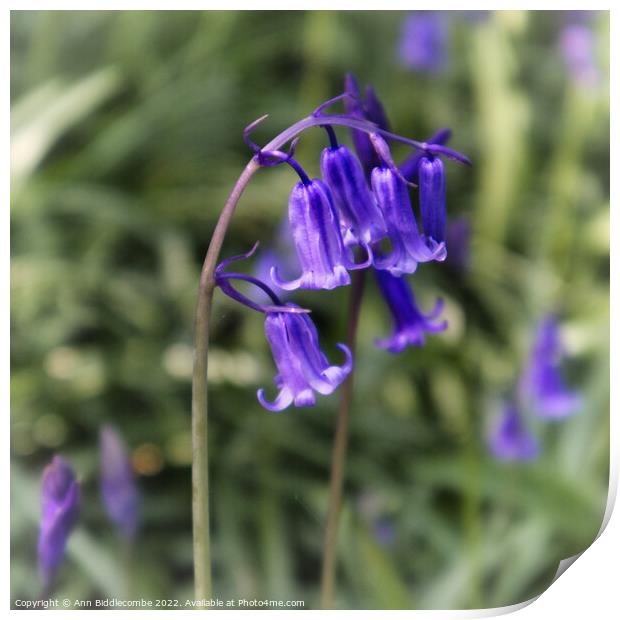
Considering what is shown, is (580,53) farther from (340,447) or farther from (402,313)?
(340,447)

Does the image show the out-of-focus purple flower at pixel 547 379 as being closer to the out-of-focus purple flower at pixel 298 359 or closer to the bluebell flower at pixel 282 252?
the bluebell flower at pixel 282 252

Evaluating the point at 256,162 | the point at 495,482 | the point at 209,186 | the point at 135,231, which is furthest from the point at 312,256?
the point at 495,482

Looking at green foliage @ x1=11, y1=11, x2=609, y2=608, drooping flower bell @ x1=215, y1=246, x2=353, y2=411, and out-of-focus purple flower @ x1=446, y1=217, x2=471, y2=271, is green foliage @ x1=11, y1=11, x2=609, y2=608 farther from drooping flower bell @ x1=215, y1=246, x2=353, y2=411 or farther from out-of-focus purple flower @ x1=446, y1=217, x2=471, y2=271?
drooping flower bell @ x1=215, y1=246, x2=353, y2=411

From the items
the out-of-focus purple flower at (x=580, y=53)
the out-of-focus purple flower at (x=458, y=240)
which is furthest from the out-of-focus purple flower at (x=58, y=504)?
the out-of-focus purple flower at (x=580, y=53)

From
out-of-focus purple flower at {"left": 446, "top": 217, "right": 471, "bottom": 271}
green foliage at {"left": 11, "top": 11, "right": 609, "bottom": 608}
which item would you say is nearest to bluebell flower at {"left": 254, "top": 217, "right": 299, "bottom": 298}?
green foliage at {"left": 11, "top": 11, "right": 609, "bottom": 608}

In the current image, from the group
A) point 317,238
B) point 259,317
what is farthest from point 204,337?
point 259,317
